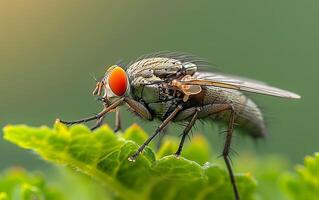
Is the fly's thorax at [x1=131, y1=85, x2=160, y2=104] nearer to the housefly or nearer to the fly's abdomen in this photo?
the housefly

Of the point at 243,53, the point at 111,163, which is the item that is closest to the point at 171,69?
the point at 111,163

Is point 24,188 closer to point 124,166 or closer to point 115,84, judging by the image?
point 124,166

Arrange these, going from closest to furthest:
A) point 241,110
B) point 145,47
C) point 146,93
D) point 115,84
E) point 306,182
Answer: point 306,182
point 115,84
point 146,93
point 241,110
point 145,47

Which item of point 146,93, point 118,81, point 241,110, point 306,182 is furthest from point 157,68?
point 306,182

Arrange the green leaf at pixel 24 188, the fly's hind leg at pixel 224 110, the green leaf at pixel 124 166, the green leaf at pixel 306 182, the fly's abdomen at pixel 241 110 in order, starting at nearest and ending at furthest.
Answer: the green leaf at pixel 124 166
the green leaf at pixel 24 188
the green leaf at pixel 306 182
the fly's hind leg at pixel 224 110
the fly's abdomen at pixel 241 110

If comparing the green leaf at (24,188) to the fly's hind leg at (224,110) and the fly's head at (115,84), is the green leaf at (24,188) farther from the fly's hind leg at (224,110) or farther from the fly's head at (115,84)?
the fly's hind leg at (224,110)

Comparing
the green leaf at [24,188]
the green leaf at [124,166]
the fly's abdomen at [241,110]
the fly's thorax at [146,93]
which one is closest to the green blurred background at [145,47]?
the fly's abdomen at [241,110]
